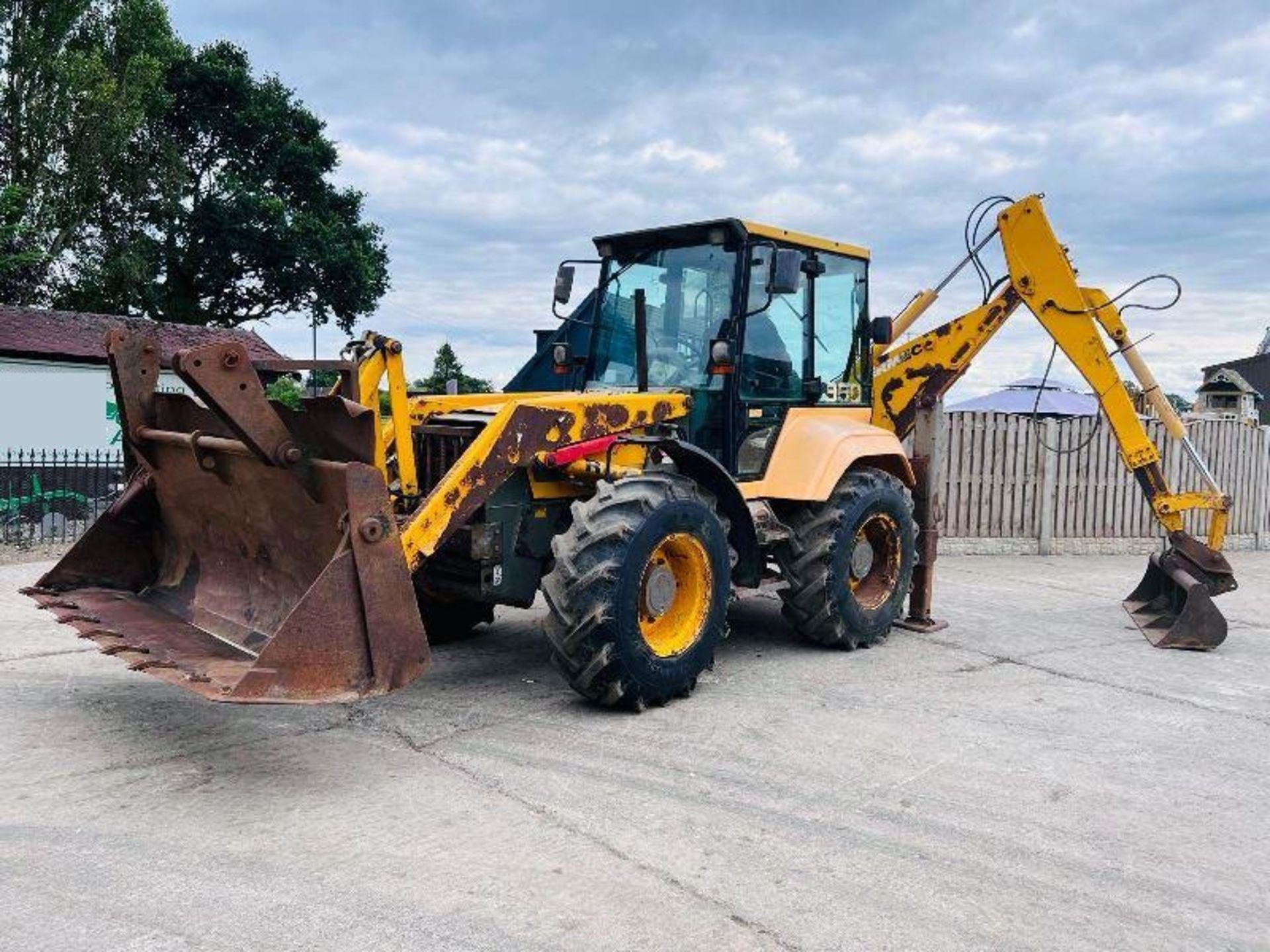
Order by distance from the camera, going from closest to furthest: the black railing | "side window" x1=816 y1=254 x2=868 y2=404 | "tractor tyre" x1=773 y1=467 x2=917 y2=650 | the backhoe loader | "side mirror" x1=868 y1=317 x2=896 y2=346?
1. the backhoe loader
2. "tractor tyre" x1=773 y1=467 x2=917 y2=650
3. "side window" x1=816 y1=254 x2=868 y2=404
4. "side mirror" x1=868 y1=317 x2=896 y2=346
5. the black railing

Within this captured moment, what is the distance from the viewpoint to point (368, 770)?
435 cm

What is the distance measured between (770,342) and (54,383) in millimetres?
18035

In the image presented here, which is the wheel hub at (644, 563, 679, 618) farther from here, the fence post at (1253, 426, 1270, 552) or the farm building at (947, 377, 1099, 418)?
the farm building at (947, 377, 1099, 418)

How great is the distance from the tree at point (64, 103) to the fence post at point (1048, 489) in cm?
2053

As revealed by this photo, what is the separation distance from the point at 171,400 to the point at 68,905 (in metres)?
2.70

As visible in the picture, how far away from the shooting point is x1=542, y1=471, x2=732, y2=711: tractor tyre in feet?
15.8

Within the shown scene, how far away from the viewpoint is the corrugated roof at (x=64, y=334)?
1941 centimetres

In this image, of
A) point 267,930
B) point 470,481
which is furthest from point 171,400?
point 267,930

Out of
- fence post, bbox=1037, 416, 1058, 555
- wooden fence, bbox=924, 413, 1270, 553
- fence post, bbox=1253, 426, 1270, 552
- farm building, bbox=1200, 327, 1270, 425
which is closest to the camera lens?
wooden fence, bbox=924, 413, 1270, 553

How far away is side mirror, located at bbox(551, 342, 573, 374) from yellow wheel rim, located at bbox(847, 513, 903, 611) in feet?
7.48

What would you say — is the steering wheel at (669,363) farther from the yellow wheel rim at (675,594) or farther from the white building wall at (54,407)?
the white building wall at (54,407)

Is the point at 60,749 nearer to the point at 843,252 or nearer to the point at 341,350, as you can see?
the point at 341,350

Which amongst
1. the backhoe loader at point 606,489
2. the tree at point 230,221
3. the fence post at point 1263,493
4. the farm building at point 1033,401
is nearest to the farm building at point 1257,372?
the farm building at point 1033,401

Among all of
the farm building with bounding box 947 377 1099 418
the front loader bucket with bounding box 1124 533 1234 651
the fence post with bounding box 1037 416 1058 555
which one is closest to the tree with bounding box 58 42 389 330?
the farm building with bounding box 947 377 1099 418
